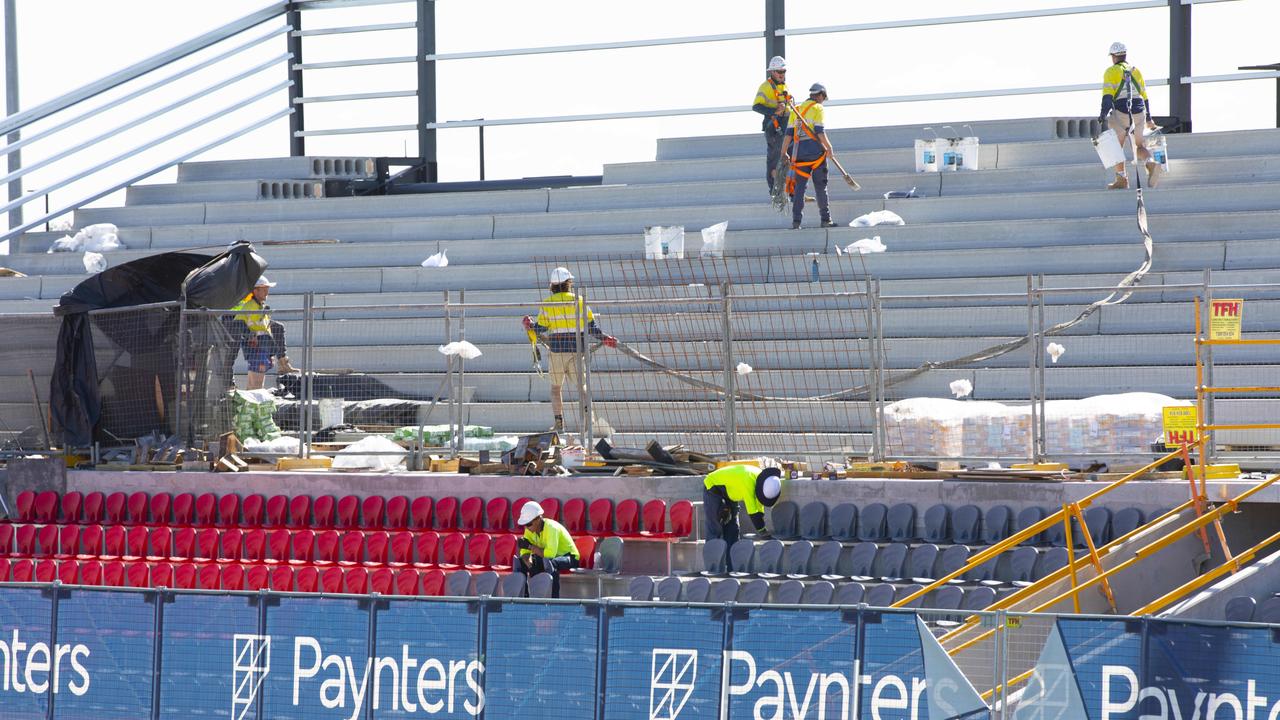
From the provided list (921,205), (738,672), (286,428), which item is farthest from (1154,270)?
(738,672)

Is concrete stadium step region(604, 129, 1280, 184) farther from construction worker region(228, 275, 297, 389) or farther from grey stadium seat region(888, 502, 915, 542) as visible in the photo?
grey stadium seat region(888, 502, 915, 542)

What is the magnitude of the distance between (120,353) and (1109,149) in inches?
438

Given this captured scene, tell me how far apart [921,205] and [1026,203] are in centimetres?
125

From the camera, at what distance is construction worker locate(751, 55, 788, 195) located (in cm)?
2044

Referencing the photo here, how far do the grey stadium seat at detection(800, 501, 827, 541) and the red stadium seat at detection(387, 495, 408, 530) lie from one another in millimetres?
3689

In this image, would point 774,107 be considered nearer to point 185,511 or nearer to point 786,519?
point 786,519

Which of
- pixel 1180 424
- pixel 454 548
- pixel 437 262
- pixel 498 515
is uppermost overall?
pixel 437 262

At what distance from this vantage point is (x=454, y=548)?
14273 millimetres

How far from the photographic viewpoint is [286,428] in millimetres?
17156

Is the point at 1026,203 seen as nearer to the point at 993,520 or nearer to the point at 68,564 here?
the point at 993,520

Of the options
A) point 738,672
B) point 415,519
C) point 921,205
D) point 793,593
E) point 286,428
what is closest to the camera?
point 738,672

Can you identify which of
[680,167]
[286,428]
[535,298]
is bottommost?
[286,428]

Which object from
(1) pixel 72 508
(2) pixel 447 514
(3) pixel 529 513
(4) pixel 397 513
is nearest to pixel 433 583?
(3) pixel 529 513

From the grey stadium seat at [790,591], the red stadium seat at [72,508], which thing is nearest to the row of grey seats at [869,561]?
the grey stadium seat at [790,591]
